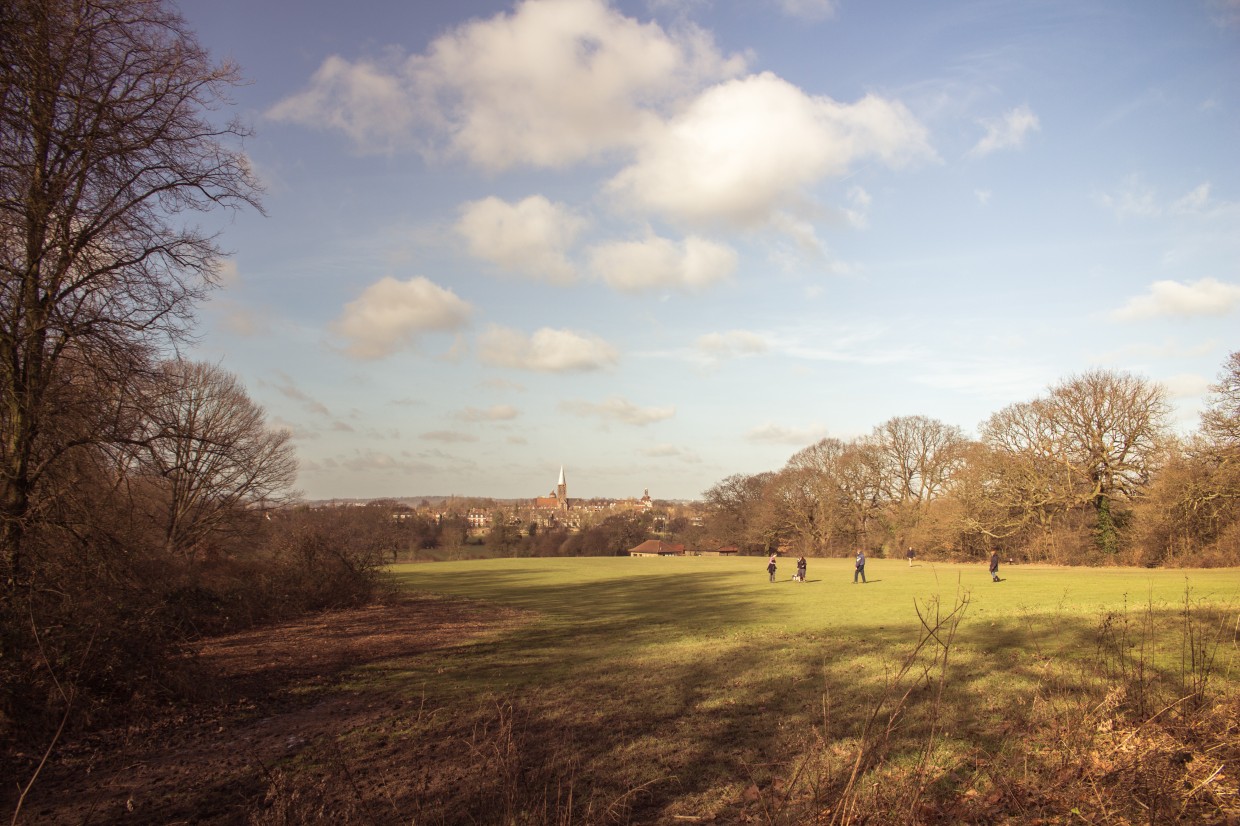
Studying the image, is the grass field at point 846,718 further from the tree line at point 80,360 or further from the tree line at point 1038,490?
the tree line at point 1038,490

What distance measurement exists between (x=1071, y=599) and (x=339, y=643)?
73.1 ft

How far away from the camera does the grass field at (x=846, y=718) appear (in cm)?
453

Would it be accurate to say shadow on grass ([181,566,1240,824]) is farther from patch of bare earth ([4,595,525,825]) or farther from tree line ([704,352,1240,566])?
tree line ([704,352,1240,566])

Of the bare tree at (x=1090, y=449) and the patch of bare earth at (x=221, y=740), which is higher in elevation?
the bare tree at (x=1090, y=449)

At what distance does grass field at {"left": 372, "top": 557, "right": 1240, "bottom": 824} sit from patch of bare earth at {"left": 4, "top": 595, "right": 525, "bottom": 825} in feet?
3.92

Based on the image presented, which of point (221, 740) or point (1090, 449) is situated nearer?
point (221, 740)

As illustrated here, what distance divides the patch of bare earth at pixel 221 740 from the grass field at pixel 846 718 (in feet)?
3.92

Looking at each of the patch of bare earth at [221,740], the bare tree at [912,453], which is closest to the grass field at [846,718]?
the patch of bare earth at [221,740]

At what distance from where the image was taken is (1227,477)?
108ft

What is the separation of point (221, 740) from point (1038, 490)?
170 feet

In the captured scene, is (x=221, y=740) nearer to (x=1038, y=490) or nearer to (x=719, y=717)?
(x=719, y=717)

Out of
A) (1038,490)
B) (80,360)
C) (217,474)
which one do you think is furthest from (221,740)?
(1038,490)

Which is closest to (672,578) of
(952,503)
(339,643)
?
(952,503)

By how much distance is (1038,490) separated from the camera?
46.8 metres
